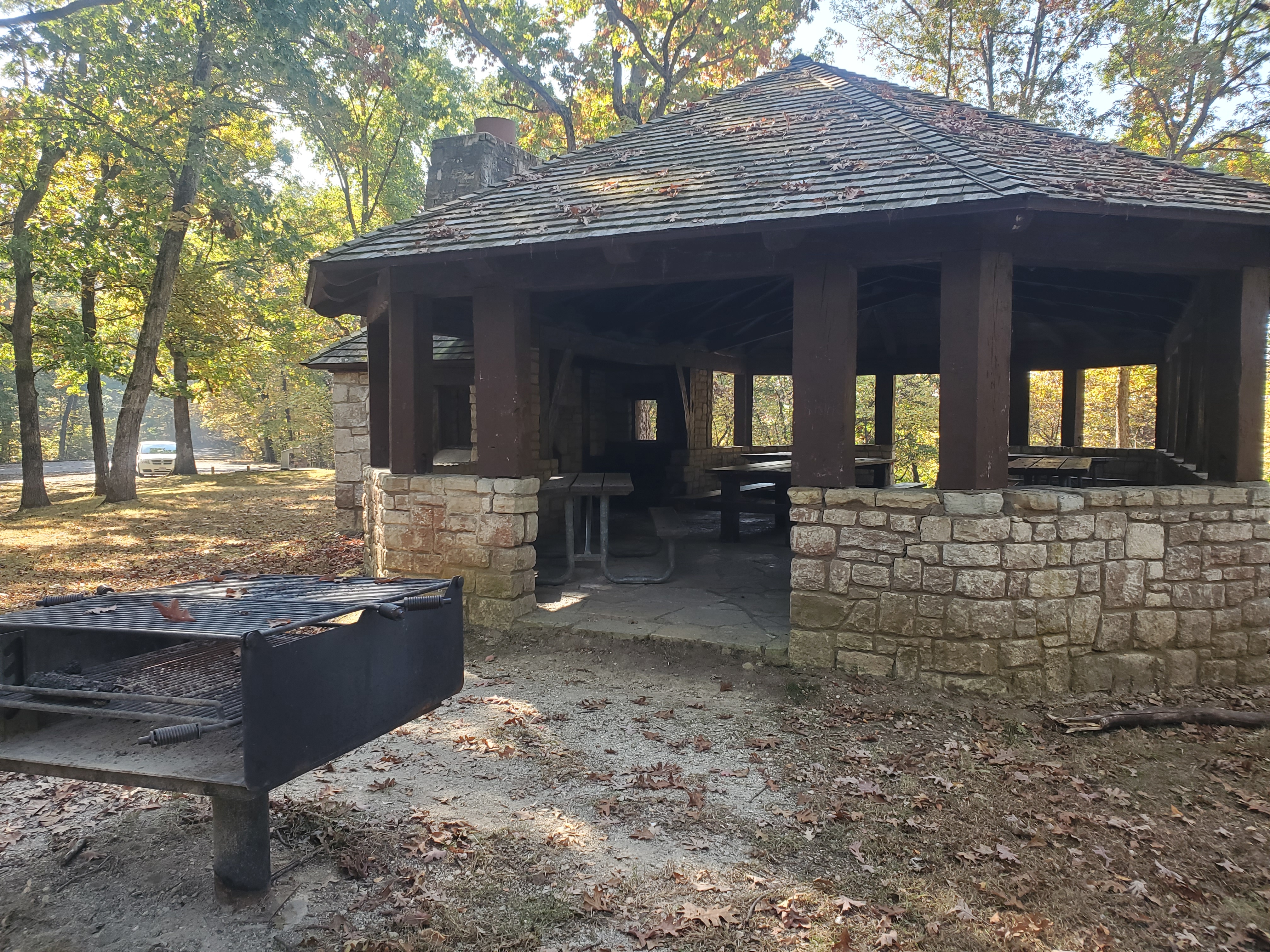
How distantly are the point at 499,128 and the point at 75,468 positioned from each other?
26.4m

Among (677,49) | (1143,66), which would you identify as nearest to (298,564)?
(677,49)

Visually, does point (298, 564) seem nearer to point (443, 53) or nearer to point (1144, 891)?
point (1144, 891)

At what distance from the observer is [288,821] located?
3.28 m

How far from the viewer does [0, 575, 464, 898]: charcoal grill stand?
230 cm

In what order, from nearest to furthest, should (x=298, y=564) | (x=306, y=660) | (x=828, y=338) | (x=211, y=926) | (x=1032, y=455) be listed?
(x=306, y=660) < (x=211, y=926) < (x=828, y=338) < (x=298, y=564) < (x=1032, y=455)

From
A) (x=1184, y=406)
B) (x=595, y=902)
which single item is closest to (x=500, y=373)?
(x=595, y=902)

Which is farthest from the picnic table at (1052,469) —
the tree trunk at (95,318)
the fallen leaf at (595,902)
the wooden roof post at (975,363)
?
the tree trunk at (95,318)

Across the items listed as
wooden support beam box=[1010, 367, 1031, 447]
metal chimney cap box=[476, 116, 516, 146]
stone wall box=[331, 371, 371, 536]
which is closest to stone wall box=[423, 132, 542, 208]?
metal chimney cap box=[476, 116, 516, 146]

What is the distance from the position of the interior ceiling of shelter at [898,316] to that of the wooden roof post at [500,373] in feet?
3.72

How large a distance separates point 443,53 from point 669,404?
14.2 metres

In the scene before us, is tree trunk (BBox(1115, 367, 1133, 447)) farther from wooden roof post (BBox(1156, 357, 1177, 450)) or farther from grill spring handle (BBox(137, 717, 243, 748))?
grill spring handle (BBox(137, 717, 243, 748))

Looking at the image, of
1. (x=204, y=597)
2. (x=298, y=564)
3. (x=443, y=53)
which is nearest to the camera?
(x=204, y=597)

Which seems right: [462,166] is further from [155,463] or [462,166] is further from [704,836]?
[155,463]

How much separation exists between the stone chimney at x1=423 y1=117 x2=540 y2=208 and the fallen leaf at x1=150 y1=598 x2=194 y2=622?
10344 mm
